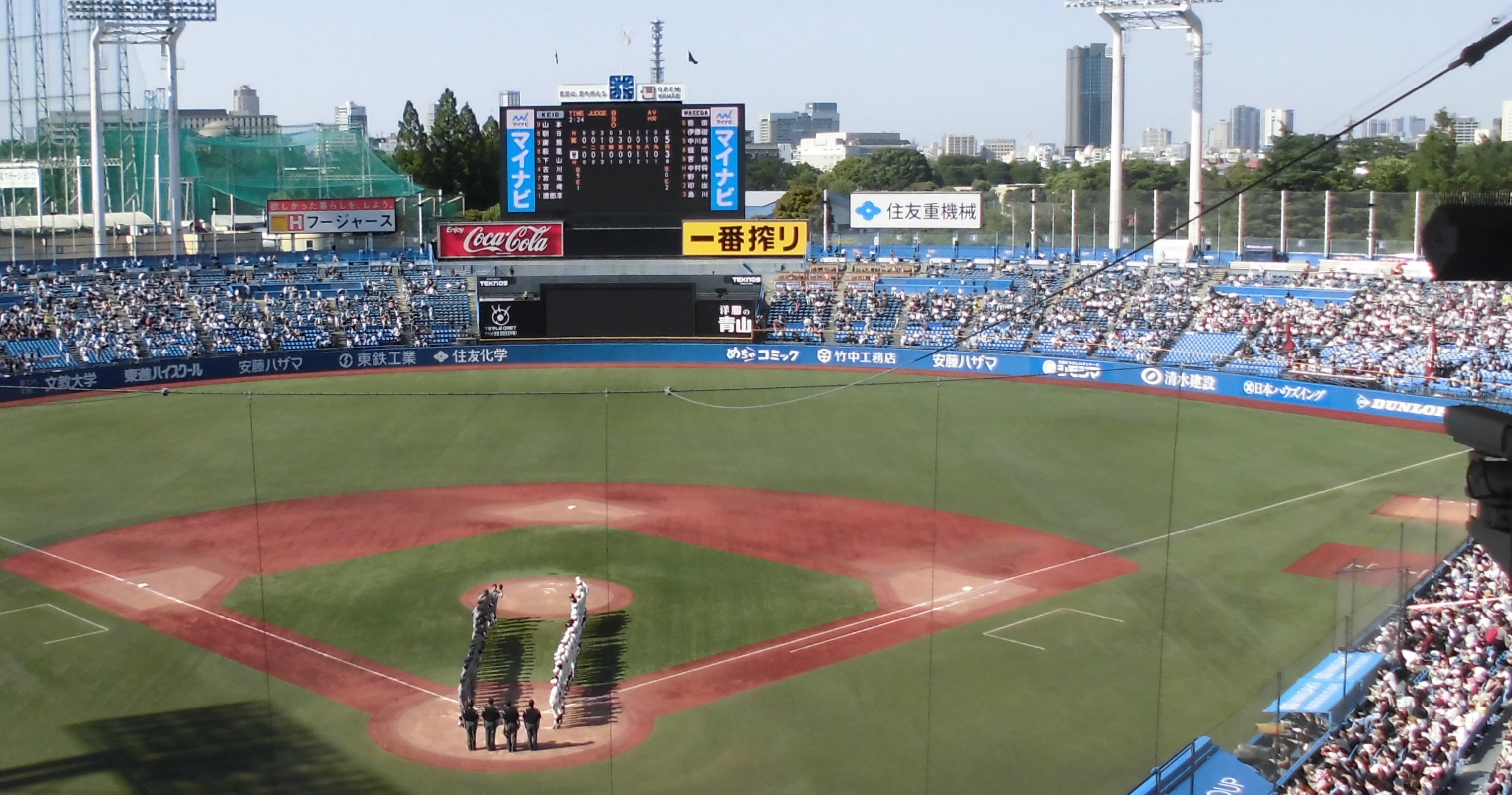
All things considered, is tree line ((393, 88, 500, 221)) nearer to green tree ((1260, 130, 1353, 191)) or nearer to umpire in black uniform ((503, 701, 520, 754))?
green tree ((1260, 130, 1353, 191))

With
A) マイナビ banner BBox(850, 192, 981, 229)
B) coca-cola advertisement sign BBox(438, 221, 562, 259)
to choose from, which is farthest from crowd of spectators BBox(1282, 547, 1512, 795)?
マイナビ banner BBox(850, 192, 981, 229)

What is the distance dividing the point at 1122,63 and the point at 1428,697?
150ft

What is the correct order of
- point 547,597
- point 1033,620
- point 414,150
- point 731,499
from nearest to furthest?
point 1033,620
point 547,597
point 731,499
point 414,150

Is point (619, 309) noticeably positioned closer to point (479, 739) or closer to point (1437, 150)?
point (1437, 150)

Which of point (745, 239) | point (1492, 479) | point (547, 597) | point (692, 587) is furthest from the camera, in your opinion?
point (745, 239)

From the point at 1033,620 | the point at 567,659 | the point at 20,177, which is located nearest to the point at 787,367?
the point at 1033,620

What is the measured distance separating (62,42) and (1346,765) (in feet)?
222

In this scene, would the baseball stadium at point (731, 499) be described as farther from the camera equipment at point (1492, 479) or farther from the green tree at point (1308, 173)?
the green tree at point (1308, 173)

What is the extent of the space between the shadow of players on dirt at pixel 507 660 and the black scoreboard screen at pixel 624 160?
2360 cm

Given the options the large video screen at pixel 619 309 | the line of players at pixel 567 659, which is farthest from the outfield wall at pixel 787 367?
the line of players at pixel 567 659

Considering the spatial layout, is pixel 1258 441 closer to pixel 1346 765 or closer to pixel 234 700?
pixel 1346 765

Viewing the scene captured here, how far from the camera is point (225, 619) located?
1981 centimetres

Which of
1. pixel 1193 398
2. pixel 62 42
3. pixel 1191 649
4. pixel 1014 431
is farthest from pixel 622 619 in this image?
pixel 62 42

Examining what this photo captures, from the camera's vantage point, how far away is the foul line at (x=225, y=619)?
57.0 ft
